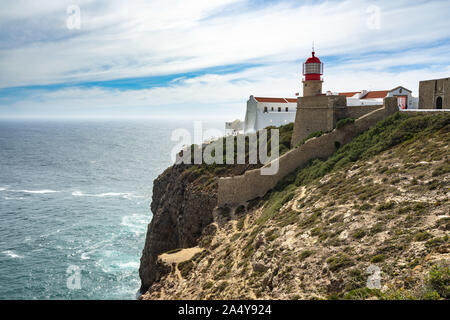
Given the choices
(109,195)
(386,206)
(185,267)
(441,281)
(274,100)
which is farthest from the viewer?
(109,195)

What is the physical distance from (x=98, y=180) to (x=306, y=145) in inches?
2466

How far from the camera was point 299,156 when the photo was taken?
1099 inches

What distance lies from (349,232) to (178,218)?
22.7 metres

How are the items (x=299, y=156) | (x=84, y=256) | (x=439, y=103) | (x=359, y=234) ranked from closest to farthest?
1. (x=359, y=234)
2. (x=439, y=103)
3. (x=299, y=156)
4. (x=84, y=256)

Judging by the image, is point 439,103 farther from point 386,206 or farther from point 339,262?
point 339,262

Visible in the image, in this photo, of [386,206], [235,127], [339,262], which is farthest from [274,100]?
[339,262]

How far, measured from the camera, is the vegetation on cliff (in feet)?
35.0

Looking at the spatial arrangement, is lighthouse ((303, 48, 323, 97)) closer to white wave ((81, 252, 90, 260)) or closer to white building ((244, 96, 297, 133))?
white building ((244, 96, 297, 133))

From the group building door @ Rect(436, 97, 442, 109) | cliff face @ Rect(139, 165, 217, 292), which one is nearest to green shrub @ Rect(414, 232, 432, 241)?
cliff face @ Rect(139, 165, 217, 292)

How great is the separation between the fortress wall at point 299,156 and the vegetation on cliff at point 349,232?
104 centimetres

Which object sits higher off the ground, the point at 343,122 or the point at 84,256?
the point at 343,122

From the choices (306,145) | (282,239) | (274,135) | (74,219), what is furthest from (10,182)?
(282,239)

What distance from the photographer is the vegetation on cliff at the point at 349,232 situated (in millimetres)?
10664
